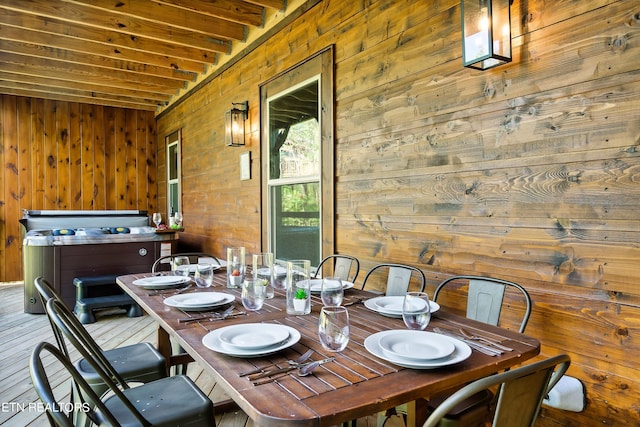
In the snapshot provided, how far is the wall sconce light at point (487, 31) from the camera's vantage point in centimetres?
190

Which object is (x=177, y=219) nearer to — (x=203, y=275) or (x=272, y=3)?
(x=272, y=3)

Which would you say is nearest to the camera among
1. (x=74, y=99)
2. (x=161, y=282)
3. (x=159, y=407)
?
(x=159, y=407)

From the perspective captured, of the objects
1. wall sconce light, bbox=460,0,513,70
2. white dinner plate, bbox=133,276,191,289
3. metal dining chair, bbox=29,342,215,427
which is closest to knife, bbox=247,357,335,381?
metal dining chair, bbox=29,342,215,427

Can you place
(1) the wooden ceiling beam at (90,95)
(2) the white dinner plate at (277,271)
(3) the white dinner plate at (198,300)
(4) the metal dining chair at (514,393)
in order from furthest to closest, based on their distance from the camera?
(1) the wooden ceiling beam at (90,95)
(2) the white dinner plate at (277,271)
(3) the white dinner plate at (198,300)
(4) the metal dining chair at (514,393)

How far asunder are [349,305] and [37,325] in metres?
3.62

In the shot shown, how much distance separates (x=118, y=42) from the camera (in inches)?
172

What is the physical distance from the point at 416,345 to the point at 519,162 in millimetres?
1122

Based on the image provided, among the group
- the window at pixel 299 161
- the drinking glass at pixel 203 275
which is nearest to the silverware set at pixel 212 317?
the drinking glass at pixel 203 275

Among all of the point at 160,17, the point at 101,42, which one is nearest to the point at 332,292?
the point at 160,17

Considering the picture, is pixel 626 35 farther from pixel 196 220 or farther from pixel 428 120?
pixel 196 220

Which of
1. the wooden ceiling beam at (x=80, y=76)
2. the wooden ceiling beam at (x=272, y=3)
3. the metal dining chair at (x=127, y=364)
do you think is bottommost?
the metal dining chair at (x=127, y=364)

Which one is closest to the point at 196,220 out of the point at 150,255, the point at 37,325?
Answer: the point at 150,255

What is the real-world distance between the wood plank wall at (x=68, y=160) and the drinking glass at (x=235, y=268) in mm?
5889

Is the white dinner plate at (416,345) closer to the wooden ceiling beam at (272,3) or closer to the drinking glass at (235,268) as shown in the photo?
the drinking glass at (235,268)
